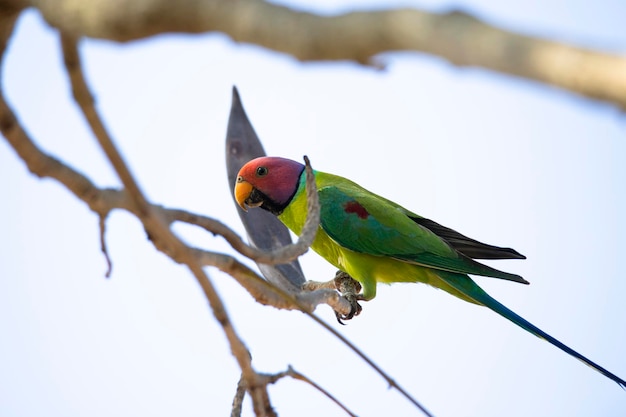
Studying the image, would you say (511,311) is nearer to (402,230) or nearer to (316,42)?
(402,230)

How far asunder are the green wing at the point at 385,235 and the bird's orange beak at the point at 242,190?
0.37 meters

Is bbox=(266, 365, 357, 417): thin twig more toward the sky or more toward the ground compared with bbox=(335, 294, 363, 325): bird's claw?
more toward the ground

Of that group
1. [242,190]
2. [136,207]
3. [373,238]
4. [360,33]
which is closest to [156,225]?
[136,207]

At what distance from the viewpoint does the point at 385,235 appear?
3479mm

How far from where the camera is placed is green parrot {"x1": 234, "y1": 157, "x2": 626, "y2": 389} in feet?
11.1

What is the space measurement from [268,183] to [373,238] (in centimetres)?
61

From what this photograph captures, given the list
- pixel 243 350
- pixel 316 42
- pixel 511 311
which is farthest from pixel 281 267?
pixel 316 42

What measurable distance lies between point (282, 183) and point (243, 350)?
199 cm

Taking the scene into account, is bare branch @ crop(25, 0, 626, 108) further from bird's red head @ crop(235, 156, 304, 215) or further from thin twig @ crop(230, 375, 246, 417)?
bird's red head @ crop(235, 156, 304, 215)

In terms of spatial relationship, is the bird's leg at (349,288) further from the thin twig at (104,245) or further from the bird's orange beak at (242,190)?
the thin twig at (104,245)

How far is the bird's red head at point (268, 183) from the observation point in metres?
3.64

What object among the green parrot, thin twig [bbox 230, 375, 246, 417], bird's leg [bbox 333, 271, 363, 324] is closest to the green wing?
the green parrot

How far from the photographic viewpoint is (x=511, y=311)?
3.29 metres

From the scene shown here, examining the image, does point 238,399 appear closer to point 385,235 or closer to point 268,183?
point 385,235
